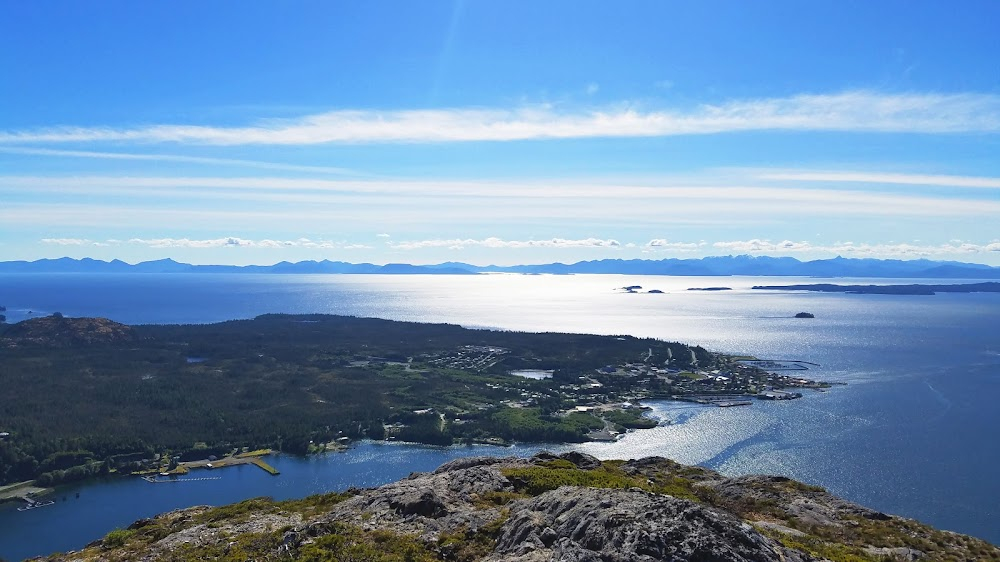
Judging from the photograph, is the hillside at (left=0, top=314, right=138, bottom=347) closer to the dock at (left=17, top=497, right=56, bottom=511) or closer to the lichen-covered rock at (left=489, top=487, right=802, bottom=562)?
the dock at (left=17, top=497, right=56, bottom=511)

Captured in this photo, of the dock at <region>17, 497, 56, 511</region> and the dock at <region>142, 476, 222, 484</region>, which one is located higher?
the dock at <region>142, 476, 222, 484</region>

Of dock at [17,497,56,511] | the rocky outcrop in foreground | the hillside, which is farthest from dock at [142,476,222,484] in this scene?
the hillside

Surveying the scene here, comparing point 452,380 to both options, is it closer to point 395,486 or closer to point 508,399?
point 508,399

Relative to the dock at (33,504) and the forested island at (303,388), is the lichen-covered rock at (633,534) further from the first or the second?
the forested island at (303,388)

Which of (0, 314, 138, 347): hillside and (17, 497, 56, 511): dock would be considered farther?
(0, 314, 138, 347): hillside

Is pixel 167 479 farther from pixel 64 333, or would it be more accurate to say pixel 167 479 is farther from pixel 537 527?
pixel 64 333
